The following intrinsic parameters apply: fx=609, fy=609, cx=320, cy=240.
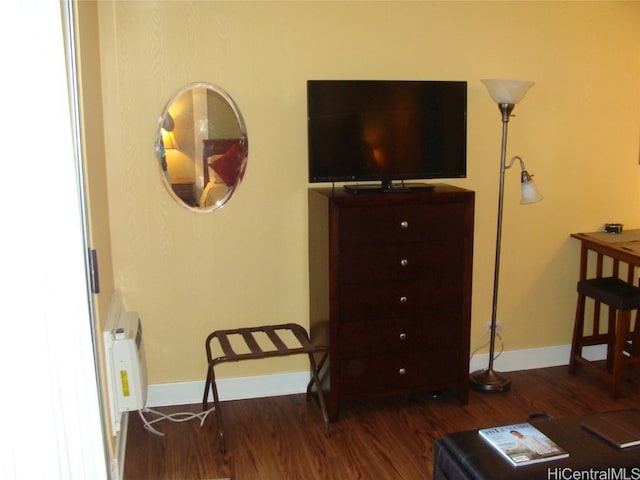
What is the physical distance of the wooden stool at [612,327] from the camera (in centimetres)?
322

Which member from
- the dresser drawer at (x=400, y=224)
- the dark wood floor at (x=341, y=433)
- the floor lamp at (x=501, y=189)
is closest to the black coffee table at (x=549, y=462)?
the dark wood floor at (x=341, y=433)

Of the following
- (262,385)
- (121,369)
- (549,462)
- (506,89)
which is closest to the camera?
(549,462)

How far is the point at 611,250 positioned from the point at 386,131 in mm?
1452

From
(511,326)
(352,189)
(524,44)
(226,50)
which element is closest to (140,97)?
(226,50)

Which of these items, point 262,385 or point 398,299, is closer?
point 398,299

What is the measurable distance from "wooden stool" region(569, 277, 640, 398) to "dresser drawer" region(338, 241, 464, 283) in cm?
88

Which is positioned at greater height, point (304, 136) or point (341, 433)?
point (304, 136)

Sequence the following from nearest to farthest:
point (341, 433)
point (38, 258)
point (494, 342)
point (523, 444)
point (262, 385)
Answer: point (38, 258)
point (523, 444)
point (341, 433)
point (262, 385)
point (494, 342)

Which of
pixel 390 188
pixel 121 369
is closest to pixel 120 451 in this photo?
pixel 121 369

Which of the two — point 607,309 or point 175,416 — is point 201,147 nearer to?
point 175,416

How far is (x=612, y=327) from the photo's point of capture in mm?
3740

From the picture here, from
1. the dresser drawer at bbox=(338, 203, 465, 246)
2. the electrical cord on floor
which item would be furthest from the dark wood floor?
the dresser drawer at bbox=(338, 203, 465, 246)

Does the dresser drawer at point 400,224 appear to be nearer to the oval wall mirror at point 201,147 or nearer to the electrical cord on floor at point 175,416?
the oval wall mirror at point 201,147

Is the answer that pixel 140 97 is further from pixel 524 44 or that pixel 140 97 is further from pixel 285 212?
pixel 524 44
